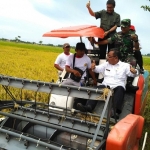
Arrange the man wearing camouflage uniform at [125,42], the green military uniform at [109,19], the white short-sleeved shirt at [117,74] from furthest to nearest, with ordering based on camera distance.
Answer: the green military uniform at [109,19]
the man wearing camouflage uniform at [125,42]
the white short-sleeved shirt at [117,74]

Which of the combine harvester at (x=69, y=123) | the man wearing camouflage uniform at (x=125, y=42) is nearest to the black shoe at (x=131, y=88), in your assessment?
the combine harvester at (x=69, y=123)

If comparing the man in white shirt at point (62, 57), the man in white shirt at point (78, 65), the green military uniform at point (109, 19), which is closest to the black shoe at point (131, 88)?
the man in white shirt at point (78, 65)

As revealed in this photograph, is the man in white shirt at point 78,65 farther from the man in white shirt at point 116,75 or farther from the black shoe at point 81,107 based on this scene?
the black shoe at point 81,107

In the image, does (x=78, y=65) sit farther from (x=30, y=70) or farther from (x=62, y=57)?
(x=30, y=70)

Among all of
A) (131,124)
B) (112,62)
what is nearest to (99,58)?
(112,62)

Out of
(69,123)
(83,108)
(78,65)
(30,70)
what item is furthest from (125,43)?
(30,70)

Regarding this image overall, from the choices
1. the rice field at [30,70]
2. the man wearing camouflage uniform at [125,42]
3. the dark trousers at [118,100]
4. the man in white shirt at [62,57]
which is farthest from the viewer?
the rice field at [30,70]

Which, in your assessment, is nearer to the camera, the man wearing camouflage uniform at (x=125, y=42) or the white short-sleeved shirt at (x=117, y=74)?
the white short-sleeved shirt at (x=117, y=74)

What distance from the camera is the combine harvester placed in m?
2.74

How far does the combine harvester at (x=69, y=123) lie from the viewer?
274cm

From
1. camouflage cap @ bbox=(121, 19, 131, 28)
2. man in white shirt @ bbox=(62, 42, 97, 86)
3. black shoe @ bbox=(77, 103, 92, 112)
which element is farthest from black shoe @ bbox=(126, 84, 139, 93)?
camouflage cap @ bbox=(121, 19, 131, 28)

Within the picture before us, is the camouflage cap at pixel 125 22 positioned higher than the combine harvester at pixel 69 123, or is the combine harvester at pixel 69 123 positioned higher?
the camouflage cap at pixel 125 22

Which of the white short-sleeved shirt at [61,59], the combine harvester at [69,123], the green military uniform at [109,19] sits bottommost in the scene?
the combine harvester at [69,123]

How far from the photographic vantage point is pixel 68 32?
386cm
